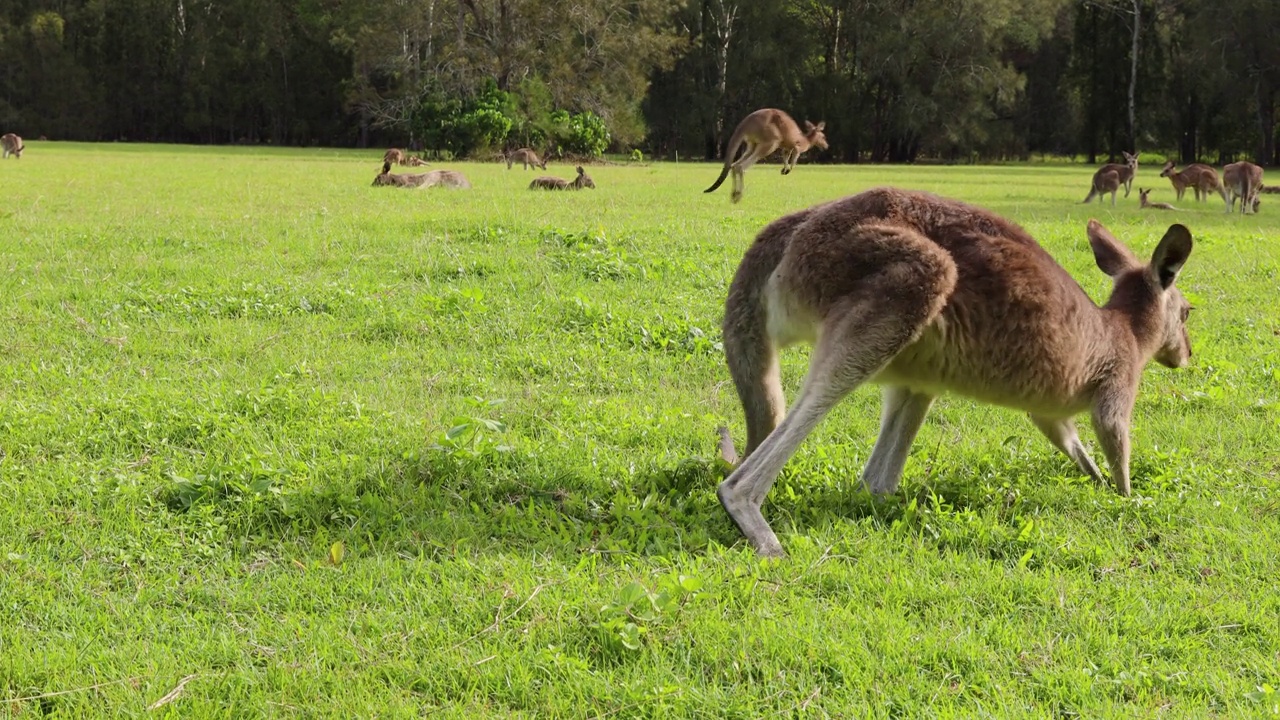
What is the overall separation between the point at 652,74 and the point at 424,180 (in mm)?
30650

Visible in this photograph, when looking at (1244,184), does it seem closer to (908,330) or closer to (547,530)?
(908,330)

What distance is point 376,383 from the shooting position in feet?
16.7

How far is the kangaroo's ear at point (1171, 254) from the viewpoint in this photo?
378cm

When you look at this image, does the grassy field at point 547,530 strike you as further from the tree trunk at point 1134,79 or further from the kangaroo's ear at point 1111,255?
the tree trunk at point 1134,79

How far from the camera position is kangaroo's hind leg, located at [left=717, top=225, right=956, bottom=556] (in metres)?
3.29

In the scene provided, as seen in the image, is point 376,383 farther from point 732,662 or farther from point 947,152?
point 947,152

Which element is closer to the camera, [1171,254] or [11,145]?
[1171,254]

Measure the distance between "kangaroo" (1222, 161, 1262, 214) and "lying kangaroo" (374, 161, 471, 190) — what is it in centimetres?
1160

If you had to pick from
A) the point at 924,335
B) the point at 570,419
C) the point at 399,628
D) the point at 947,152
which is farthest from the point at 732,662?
the point at 947,152

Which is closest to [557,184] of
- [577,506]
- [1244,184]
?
[1244,184]

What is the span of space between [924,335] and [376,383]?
2746 mm

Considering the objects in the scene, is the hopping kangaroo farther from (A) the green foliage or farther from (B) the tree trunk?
(B) the tree trunk

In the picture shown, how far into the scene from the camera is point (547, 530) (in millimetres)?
3402

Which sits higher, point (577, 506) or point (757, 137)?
point (757, 137)
